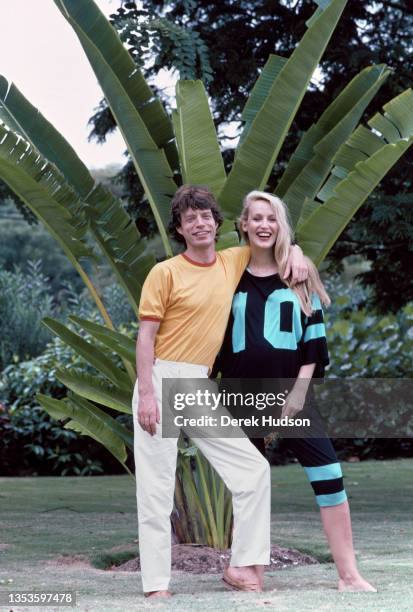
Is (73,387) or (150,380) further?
(73,387)

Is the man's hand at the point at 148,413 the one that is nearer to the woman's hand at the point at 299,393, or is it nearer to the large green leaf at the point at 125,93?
the woman's hand at the point at 299,393

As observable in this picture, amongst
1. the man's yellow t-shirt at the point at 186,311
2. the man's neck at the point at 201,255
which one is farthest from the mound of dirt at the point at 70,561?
the man's neck at the point at 201,255

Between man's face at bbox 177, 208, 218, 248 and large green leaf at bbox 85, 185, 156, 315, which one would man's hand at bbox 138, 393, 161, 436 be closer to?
man's face at bbox 177, 208, 218, 248

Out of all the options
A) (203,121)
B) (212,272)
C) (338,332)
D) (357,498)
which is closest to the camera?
(212,272)

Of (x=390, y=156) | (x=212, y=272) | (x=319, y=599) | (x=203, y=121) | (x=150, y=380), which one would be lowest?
(x=319, y=599)

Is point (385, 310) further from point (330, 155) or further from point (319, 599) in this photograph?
point (319, 599)

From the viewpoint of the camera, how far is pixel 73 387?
5.94 metres

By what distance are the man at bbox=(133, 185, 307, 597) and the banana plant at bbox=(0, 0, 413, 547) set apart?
1.09 m

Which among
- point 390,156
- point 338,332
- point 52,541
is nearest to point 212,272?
point 390,156

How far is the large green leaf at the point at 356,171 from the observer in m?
5.36

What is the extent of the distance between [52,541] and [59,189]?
96.4 inches

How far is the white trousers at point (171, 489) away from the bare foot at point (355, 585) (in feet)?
1.21

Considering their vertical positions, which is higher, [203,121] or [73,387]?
[203,121]

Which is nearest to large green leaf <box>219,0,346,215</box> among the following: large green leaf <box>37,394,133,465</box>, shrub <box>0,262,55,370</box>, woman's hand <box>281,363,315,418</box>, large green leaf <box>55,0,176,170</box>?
large green leaf <box>55,0,176,170</box>
